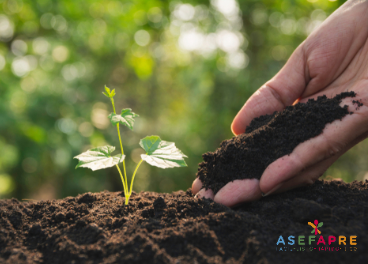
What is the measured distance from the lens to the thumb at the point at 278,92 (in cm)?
214

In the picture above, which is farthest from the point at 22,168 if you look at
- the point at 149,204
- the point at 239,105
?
the point at 239,105

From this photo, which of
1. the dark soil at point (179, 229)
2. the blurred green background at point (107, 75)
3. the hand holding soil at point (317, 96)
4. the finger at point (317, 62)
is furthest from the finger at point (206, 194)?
the blurred green background at point (107, 75)

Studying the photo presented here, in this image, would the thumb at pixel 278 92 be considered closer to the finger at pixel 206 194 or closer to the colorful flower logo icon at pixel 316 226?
the finger at pixel 206 194

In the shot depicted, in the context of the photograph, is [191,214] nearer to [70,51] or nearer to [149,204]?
[149,204]

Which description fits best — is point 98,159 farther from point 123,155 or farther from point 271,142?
point 271,142

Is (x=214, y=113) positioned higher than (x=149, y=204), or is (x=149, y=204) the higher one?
(x=214, y=113)

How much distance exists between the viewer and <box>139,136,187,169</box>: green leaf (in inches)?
56.9

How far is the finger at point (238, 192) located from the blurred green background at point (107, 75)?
2402 mm

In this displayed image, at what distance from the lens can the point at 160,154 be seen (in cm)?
154

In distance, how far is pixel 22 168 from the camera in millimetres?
4234

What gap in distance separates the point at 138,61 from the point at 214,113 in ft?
7.34

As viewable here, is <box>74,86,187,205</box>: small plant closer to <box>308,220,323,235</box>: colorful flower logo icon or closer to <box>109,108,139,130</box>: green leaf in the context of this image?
<box>109,108,139,130</box>: green leaf

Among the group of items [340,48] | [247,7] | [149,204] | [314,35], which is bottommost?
[149,204]

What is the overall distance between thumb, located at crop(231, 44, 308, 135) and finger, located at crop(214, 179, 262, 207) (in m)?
0.81
